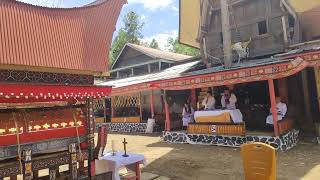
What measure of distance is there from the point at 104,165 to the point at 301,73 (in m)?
11.1

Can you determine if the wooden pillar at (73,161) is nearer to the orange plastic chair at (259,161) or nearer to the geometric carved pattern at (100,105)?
the orange plastic chair at (259,161)

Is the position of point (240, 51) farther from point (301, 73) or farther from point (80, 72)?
point (80, 72)

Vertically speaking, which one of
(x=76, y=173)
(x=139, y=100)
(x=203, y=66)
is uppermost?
(x=203, y=66)

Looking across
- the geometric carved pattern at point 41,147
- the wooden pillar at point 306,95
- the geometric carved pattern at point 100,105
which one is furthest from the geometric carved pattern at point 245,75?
the geometric carved pattern at point 100,105

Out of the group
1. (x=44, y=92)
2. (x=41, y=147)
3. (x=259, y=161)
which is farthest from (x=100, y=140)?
(x=259, y=161)

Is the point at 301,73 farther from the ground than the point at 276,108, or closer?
farther from the ground

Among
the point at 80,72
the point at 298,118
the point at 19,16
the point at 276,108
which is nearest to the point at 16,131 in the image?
the point at 80,72

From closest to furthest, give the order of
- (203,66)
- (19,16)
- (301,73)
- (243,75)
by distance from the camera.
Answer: (19,16) < (243,75) < (301,73) < (203,66)

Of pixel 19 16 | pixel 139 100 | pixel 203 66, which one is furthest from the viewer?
pixel 139 100

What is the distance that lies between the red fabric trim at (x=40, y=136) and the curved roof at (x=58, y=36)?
136 cm

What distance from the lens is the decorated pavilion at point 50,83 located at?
577cm

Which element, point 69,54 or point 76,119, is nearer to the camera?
point 69,54

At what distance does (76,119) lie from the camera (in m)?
6.97

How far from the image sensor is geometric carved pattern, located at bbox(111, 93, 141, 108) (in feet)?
69.3
